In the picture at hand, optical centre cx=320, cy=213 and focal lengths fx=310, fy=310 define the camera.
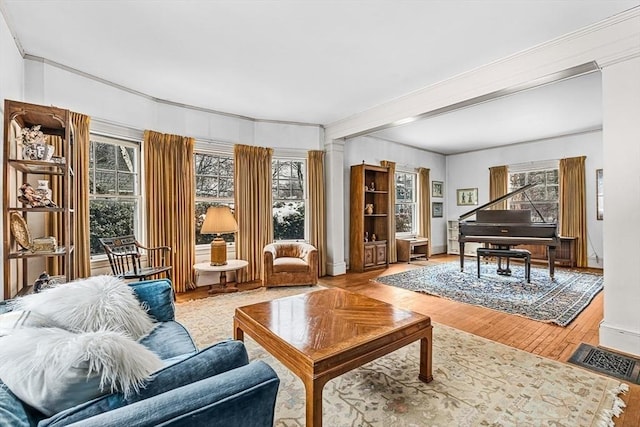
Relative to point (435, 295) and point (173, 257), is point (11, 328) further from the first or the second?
point (435, 295)

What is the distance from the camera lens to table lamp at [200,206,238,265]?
166 inches

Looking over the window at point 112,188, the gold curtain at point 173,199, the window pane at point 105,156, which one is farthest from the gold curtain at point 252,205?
the window pane at point 105,156

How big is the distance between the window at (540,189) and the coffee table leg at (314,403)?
6696mm

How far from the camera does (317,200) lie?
553 cm

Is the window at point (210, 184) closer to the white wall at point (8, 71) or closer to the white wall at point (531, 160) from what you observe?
the white wall at point (8, 71)

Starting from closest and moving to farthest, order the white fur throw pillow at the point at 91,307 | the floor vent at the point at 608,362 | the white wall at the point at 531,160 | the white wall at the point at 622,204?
the white fur throw pillow at the point at 91,307 → the floor vent at the point at 608,362 → the white wall at the point at 622,204 → the white wall at the point at 531,160

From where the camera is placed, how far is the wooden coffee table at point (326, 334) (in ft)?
5.24

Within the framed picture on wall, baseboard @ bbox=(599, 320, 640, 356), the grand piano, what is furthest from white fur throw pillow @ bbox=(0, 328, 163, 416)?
the framed picture on wall

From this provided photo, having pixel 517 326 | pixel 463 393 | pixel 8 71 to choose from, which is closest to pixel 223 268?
pixel 8 71

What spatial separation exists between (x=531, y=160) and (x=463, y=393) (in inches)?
256

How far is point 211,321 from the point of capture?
10.7 feet

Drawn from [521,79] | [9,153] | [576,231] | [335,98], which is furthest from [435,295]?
[9,153]

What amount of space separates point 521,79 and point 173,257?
15.1 ft

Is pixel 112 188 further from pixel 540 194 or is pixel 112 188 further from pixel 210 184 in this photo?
pixel 540 194
